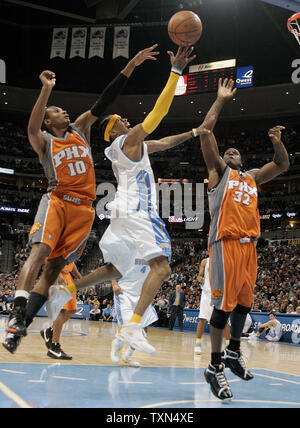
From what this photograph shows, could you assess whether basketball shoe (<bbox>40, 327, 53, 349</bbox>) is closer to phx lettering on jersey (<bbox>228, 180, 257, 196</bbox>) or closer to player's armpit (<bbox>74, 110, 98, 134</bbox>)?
player's armpit (<bbox>74, 110, 98, 134</bbox>)

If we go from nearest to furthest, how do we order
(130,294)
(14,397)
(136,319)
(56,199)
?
(14,397) → (136,319) → (56,199) → (130,294)

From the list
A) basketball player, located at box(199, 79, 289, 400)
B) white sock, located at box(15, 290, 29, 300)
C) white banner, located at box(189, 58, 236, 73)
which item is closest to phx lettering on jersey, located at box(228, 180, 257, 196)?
basketball player, located at box(199, 79, 289, 400)

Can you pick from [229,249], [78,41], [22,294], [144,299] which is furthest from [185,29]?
[78,41]

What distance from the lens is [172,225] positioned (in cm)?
3472

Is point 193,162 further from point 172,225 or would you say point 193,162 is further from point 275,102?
point 275,102

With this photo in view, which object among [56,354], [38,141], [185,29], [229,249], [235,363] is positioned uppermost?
[185,29]

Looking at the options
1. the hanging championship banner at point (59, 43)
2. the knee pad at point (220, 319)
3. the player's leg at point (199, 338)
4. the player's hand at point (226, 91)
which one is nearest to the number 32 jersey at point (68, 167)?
the player's hand at point (226, 91)

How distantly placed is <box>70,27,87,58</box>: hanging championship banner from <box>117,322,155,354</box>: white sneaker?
1869 cm

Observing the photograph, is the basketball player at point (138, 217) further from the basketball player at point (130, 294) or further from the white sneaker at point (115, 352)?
the white sneaker at point (115, 352)

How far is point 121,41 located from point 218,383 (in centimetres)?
1973

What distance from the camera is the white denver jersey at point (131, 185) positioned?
450 cm

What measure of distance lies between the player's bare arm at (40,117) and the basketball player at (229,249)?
4.94 ft

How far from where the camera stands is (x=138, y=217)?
4.43 meters

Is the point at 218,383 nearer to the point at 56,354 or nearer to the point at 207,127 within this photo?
the point at 207,127
